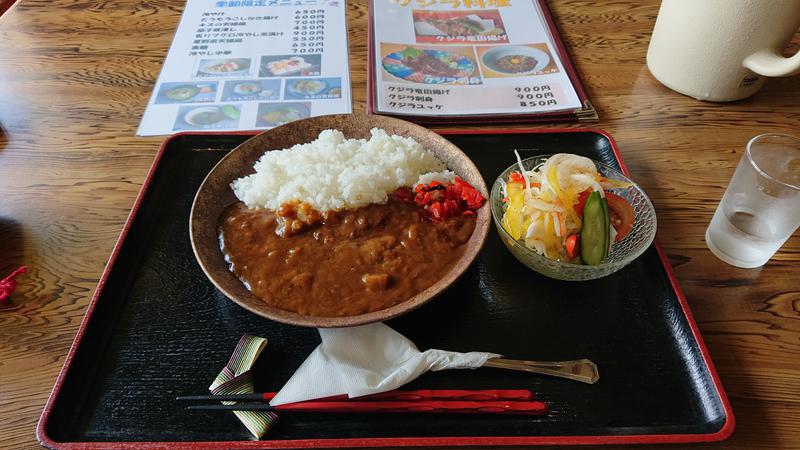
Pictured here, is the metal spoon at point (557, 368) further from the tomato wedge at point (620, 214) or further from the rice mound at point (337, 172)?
the rice mound at point (337, 172)

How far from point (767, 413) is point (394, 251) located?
940mm

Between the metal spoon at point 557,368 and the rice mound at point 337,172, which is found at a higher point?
the rice mound at point 337,172

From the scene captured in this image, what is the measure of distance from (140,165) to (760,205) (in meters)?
1.89

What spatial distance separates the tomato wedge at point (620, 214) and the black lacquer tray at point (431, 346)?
0.11 metres

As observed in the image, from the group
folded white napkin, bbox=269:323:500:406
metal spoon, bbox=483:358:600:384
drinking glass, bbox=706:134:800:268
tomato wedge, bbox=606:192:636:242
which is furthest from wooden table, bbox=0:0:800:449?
folded white napkin, bbox=269:323:500:406

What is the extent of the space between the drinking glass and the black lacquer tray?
0.21 meters

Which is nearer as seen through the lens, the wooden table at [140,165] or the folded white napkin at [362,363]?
the folded white napkin at [362,363]

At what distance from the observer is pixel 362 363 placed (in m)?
1.25

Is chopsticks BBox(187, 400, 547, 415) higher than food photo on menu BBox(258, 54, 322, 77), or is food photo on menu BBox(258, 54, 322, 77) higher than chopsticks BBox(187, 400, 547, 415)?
food photo on menu BBox(258, 54, 322, 77)

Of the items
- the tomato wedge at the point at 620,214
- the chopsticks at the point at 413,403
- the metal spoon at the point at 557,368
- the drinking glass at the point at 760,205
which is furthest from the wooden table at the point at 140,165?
the chopsticks at the point at 413,403

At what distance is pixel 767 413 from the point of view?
3.95 ft

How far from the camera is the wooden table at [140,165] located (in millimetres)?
1295

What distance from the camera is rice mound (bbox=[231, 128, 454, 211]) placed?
1.59 meters

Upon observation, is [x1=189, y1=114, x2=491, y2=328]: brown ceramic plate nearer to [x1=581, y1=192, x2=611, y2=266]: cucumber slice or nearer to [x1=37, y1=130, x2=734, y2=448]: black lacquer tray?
[x1=37, y1=130, x2=734, y2=448]: black lacquer tray
